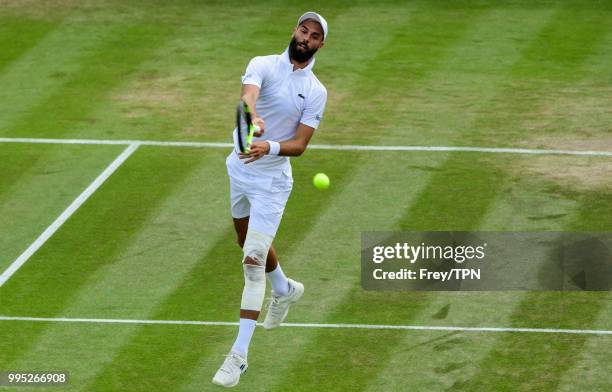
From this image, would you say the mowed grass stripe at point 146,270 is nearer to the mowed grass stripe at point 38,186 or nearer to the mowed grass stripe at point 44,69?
the mowed grass stripe at point 38,186

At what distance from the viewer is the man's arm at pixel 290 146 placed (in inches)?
496

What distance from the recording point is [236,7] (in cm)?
2452

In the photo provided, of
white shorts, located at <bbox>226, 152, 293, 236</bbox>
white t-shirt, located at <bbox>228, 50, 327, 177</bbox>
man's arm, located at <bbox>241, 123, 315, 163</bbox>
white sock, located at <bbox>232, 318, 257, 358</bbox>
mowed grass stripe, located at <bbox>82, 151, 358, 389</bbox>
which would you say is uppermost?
white t-shirt, located at <bbox>228, 50, 327, 177</bbox>

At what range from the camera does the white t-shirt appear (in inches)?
513

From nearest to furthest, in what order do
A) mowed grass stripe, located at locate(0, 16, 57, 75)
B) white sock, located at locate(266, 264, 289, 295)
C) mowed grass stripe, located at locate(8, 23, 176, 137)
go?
white sock, located at locate(266, 264, 289, 295) < mowed grass stripe, located at locate(8, 23, 176, 137) < mowed grass stripe, located at locate(0, 16, 57, 75)

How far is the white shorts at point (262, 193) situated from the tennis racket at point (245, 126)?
92 cm

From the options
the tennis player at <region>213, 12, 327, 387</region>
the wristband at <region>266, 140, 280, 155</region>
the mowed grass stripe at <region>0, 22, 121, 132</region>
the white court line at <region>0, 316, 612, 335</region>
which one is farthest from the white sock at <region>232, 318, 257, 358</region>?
the mowed grass stripe at <region>0, 22, 121, 132</region>

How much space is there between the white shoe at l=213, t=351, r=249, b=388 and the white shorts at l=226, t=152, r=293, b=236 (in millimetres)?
1114

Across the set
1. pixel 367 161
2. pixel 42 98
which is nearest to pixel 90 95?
pixel 42 98

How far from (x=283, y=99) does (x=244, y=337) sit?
79.1 inches

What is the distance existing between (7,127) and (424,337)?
8038 millimetres

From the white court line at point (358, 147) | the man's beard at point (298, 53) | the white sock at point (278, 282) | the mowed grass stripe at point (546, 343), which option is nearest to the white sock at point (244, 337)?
the white sock at point (278, 282)

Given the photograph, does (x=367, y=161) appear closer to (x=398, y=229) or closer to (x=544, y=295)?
(x=398, y=229)

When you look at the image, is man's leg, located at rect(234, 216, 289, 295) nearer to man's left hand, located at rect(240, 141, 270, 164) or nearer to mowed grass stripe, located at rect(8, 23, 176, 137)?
man's left hand, located at rect(240, 141, 270, 164)
